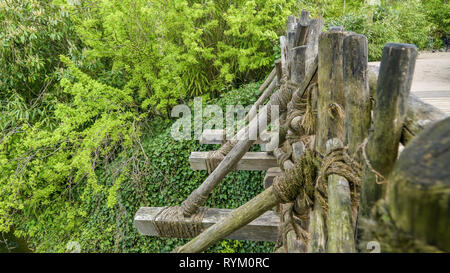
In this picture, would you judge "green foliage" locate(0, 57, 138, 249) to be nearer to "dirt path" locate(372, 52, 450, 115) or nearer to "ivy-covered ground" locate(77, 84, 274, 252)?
"ivy-covered ground" locate(77, 84, 274, 252)

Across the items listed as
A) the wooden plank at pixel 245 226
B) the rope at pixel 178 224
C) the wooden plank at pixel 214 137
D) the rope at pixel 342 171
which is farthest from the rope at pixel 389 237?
the wooden plank at pixel 214 137

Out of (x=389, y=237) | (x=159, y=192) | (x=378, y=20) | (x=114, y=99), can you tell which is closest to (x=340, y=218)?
(x=389, y=237)

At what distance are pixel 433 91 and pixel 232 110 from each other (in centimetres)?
328

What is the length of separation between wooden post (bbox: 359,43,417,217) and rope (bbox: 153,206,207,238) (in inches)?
56.7

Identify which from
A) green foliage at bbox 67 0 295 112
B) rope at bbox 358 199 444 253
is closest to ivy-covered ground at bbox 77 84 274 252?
green foliage at bbox 67 0 295 112

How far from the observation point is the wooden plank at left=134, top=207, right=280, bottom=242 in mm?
1897

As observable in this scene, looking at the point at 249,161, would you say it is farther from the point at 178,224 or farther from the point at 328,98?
the point at 328,98

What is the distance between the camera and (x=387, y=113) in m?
0.69

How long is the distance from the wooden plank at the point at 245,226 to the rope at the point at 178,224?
0.03m

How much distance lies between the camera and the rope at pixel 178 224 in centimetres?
196
